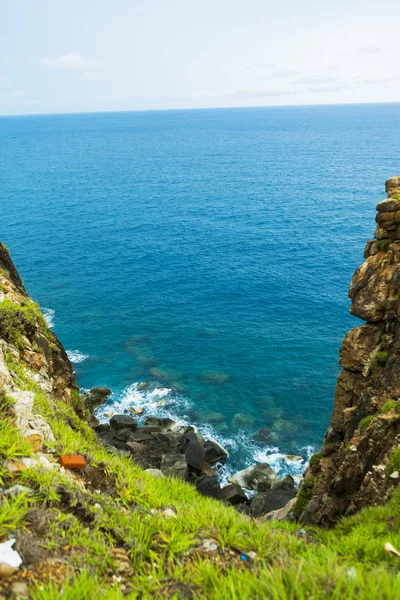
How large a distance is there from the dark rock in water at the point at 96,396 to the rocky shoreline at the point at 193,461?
3.31 metres

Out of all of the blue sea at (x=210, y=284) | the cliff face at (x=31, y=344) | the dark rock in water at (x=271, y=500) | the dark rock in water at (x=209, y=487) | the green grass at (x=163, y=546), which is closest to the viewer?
the green grass at (x=163, y=546)

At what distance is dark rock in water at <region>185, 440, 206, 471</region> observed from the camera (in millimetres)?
33375

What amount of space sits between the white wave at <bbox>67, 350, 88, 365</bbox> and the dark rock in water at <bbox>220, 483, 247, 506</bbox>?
85.2 ft

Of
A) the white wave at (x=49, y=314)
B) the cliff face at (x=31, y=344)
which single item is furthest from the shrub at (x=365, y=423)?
the white wave at (x=49, y=314)

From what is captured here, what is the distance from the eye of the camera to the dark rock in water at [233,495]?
97.3 ft

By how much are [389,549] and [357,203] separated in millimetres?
99618

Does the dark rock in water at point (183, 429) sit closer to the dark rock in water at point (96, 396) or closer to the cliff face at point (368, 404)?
the dark rock in water at point (96, 396)

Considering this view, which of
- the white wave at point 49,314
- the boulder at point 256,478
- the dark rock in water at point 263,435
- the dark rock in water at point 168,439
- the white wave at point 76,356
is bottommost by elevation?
the boulder at point 256,478

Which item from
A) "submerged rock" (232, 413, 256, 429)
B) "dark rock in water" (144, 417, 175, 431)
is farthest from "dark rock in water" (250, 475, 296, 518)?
"dark rock in water" (144, 417, 175, 431)

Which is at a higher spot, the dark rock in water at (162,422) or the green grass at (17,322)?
the green grass at (17,322)

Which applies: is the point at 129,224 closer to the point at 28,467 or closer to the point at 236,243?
the point at 236,243

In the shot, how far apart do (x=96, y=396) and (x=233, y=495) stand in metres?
19.8

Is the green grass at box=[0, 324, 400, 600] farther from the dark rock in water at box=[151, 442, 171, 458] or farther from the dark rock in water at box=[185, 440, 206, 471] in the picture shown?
the dark rock in water at box=[151, 442, 171, 458]

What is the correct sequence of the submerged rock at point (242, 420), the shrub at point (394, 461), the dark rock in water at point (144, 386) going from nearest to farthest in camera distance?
the shrub at point (394, 461)
the submerged rock at point (242, 420)
the dark rock in water at point (144, 386)
